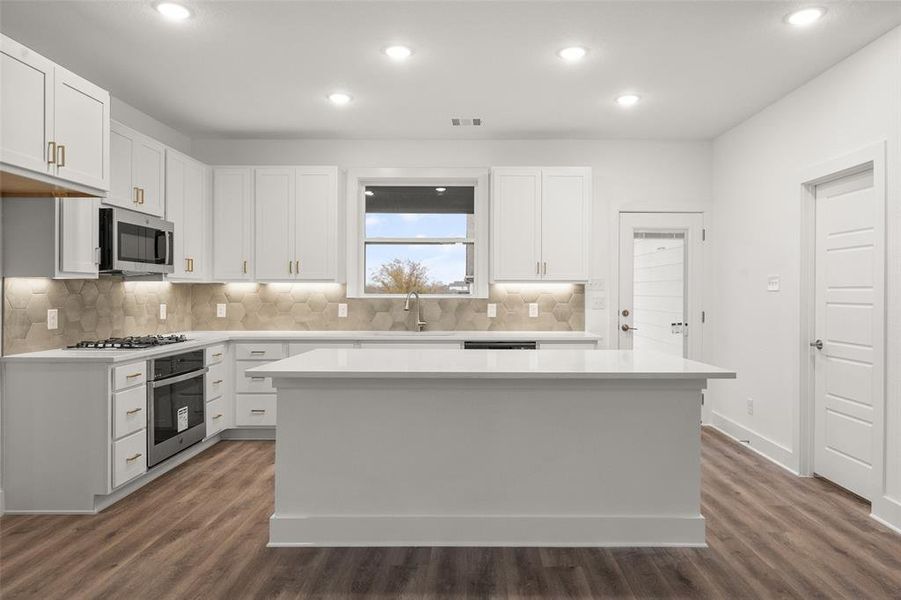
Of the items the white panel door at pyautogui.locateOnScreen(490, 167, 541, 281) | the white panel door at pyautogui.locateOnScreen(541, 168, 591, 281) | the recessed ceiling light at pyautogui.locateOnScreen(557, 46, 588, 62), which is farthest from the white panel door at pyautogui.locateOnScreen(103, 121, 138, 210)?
the white panel door at pyautogui.locateOnScreen(541, 168, 591, 281)

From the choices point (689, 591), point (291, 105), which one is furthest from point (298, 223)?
point (689, 591)

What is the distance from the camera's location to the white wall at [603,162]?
522cm

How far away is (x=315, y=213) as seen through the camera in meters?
4.98

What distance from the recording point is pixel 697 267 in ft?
17.2

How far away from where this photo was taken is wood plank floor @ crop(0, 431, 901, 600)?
2.33 metres

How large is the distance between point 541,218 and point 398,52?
6.94 ft

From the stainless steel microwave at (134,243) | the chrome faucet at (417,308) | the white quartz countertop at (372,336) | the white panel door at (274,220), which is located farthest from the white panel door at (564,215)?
the stainless steel microwave at (134,243)

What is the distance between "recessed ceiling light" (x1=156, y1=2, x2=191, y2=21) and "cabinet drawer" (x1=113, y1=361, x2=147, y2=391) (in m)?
1.98

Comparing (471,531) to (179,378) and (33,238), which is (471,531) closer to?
(179,378)

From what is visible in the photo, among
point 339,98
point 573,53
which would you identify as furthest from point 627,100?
point 339,98

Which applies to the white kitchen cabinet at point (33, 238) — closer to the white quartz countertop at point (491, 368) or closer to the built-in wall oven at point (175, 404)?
the built-in wall oven at point (175, 404)

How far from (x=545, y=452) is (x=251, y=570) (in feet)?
4.77

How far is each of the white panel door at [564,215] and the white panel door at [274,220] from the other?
2260 mm

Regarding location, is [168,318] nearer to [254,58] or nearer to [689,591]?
[254,58]
